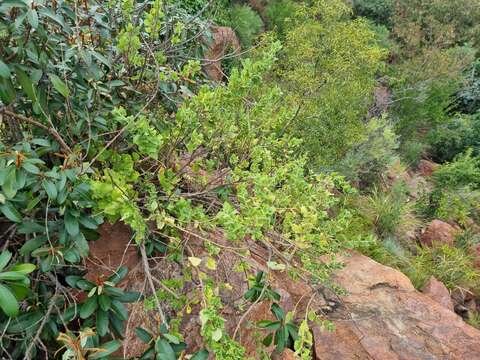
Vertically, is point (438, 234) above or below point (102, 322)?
below

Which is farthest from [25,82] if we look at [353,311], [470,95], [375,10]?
[375,10]

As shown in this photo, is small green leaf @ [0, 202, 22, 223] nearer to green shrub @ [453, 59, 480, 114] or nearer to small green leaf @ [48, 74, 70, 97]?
small green leaf @ [48, 74, 70, 97]

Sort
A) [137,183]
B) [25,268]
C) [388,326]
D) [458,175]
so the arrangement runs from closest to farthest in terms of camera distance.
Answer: [25,268]
[137,183]
[388,326]
[458,175]

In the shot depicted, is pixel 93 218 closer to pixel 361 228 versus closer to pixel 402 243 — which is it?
pixel 361 228

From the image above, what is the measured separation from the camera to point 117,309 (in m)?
1.37

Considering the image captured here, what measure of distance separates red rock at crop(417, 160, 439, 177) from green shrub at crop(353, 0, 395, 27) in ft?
16.9

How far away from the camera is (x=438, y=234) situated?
19.5ft

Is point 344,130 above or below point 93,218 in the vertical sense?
below

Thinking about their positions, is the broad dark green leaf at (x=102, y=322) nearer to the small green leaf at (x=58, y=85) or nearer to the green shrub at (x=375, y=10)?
the small green leaf at (x=58, y=85)

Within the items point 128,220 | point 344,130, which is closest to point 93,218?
point 128,220

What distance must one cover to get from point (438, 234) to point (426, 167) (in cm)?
323

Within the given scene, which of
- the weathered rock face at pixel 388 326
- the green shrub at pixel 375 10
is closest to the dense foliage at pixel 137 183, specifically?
the weathered rock face at pixel 388 326

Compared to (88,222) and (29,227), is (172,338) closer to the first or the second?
(88,222)

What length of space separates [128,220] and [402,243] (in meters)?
5.11
